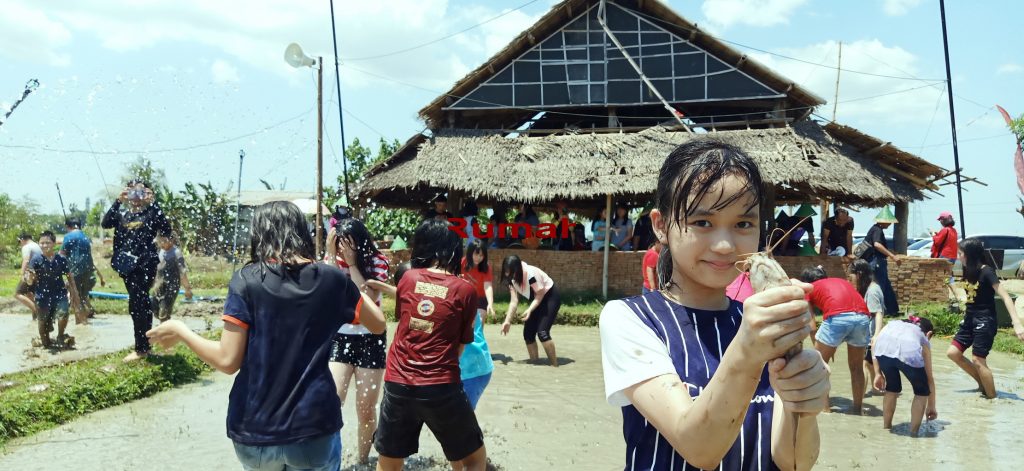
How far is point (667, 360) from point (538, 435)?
5037 millimetres

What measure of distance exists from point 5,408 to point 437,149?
1243cm

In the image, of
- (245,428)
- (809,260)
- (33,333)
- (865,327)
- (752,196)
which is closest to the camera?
(752,196)

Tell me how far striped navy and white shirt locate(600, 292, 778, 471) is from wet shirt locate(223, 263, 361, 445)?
173cm

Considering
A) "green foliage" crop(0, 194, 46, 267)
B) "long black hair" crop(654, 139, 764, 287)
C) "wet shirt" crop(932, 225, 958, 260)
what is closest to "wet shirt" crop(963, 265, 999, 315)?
"wet shirt" crop(932, 225, 958, 260)

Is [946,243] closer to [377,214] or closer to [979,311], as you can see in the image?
[979,311]

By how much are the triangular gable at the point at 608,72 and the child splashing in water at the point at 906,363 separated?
463 inches

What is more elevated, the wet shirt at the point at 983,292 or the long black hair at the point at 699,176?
the long black hair at the point at 699,176

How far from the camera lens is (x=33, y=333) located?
11.8 m

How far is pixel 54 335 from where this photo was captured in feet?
37.4

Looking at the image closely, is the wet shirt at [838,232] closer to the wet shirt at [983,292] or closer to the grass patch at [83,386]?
the wet shirt at [983,292]

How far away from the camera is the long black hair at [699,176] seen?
68.4 inches

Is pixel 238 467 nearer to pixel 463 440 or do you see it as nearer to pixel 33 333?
pixel 463 440

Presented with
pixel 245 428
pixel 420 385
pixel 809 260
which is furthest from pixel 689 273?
pixel 809 260

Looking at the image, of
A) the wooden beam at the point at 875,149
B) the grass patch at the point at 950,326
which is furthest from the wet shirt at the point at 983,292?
the wooden beam at the point at 875,149
